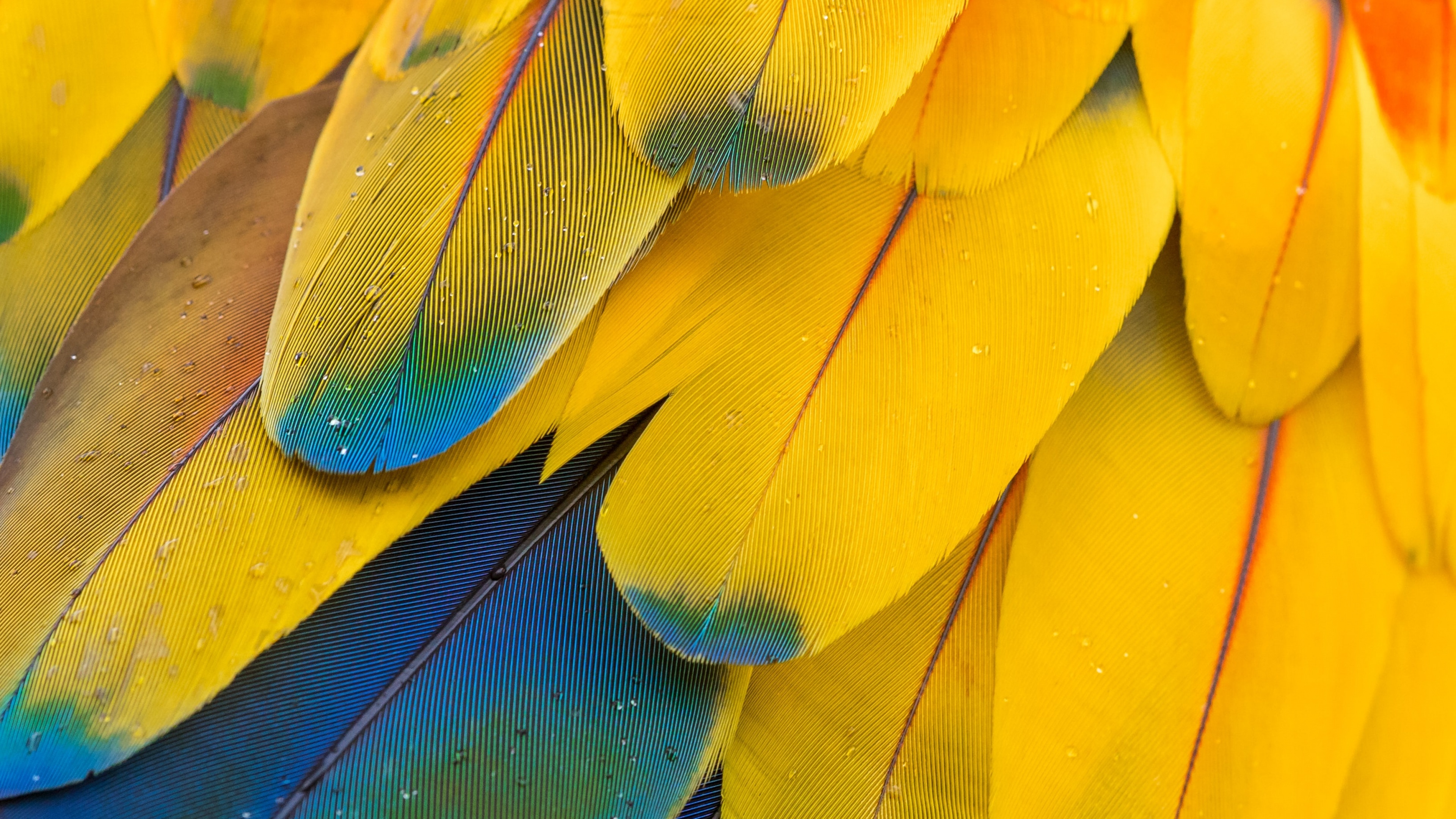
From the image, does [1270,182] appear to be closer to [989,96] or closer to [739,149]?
[989,96]

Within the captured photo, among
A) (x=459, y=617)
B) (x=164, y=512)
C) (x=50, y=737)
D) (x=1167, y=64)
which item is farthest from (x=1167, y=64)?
(x=50, y=737)

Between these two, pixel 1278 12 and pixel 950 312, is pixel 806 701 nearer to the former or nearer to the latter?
pixel 950 312

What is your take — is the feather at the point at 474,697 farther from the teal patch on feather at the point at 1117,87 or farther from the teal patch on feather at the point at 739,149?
the teal patch on feather at the point at 1117,87

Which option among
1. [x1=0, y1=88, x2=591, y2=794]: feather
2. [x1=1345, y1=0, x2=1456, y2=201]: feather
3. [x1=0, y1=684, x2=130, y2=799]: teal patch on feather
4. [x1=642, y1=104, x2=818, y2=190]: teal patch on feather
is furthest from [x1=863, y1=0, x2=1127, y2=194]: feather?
[x1=0, y1=684, x2=130, y2=799]: teal patch on feather

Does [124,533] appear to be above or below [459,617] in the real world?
above

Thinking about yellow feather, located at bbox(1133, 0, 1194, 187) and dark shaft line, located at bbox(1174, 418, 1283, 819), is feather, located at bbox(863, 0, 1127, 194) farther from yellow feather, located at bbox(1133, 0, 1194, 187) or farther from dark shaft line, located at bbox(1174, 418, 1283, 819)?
dark shaft line, located at bbox(1174, 418, 1283, 819)

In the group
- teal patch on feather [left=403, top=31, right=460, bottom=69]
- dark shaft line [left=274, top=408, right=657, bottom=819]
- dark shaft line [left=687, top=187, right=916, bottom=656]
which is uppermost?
teal patch on feather [left=403, top=31, right=460, bottom=69]

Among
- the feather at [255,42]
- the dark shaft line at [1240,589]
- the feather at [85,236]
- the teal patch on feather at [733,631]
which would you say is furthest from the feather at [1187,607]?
the feather at [85,236]
